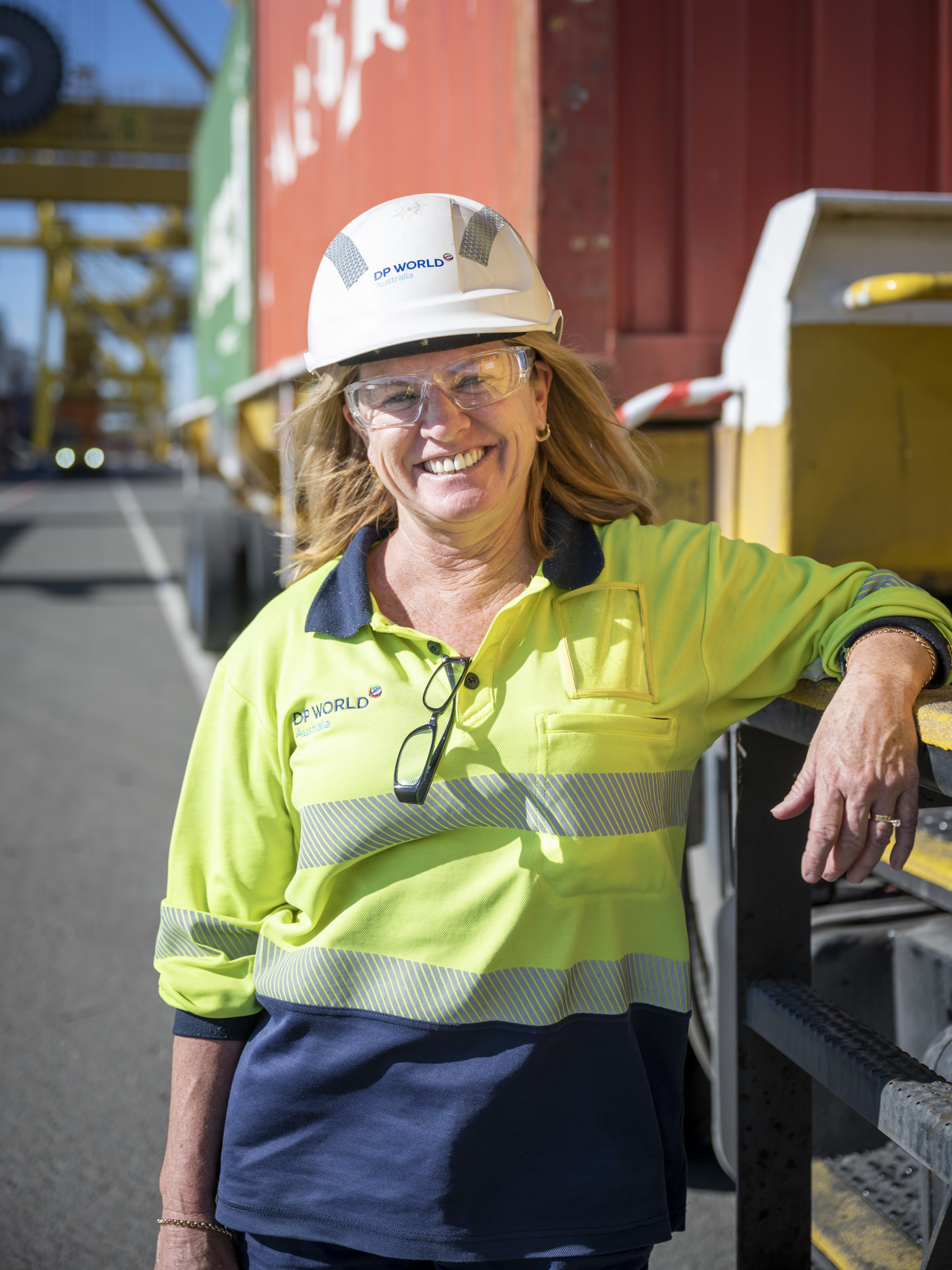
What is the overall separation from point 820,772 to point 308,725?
0.63 m

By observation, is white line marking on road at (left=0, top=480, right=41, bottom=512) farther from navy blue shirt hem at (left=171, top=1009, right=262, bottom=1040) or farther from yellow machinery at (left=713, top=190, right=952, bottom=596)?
navy blue shirt hem at (left=171, top=1009, right=262, bottom=1040)

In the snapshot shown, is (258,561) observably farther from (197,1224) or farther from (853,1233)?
(197,1224)

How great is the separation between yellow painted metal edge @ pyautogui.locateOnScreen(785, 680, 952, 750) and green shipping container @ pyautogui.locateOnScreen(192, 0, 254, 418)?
663 centimetres

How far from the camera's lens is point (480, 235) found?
5.12 ft

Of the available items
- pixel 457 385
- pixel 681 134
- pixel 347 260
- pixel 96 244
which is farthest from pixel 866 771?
pixel 96 244

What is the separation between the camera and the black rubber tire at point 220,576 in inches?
297

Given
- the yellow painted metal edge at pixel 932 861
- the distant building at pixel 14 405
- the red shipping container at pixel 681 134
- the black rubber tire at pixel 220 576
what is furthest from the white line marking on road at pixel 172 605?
the distant building at pixel 14 405

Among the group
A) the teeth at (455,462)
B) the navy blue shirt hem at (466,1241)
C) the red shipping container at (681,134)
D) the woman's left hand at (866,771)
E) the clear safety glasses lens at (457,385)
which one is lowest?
the navy blue shirt hem at (466,1241)

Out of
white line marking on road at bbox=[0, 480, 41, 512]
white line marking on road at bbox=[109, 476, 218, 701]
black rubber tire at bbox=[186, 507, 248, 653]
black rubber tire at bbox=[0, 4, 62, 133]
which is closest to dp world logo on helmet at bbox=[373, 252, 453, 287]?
white line marking on road at bbox=[109, 476, 218, 701]

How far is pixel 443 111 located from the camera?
12.1 feet

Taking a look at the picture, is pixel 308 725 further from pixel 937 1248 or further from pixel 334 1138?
pixel 937 1248

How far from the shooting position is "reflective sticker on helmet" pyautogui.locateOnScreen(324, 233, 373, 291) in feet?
5.09

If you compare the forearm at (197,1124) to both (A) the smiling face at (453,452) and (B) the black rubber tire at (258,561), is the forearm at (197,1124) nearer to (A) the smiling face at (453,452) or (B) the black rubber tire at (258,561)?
(A) the smiling face at (453,452)

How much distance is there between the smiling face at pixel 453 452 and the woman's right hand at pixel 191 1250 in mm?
972
